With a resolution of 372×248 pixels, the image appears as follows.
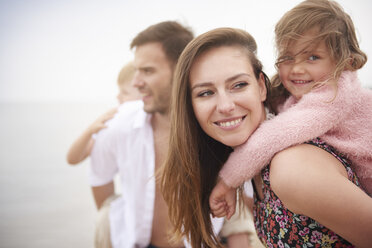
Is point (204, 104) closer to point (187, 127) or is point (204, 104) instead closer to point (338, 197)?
point (187, 127)

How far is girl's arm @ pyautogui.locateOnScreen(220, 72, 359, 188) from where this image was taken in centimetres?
105

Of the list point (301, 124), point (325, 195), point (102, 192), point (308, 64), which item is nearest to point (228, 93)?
→ point (301, 124)

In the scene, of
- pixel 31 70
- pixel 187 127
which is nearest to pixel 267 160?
pixel 187 127

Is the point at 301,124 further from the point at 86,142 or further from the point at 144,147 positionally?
the point at 86,142

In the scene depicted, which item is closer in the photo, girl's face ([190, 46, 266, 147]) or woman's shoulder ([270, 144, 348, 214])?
woman's shoulder ([270, 144, 348, 214])

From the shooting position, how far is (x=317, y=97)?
1147 mm

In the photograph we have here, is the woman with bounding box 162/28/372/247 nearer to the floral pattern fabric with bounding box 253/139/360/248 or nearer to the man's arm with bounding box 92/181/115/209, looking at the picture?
the floral pattern fabric with bounding box 253/139/360/248

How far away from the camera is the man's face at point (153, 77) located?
8.54ft

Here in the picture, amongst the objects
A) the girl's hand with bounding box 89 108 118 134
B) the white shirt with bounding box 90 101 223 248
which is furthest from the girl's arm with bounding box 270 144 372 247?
the girl's hand with bounding box 89 108 118 134

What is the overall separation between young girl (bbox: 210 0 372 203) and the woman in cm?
8

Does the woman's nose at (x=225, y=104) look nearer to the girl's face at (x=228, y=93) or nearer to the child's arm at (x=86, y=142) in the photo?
the girl's face at (x=228, y=93)

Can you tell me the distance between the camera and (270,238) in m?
1.27

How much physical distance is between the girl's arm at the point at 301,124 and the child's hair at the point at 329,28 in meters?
0.16

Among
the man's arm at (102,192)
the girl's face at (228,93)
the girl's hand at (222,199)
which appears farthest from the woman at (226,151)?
the man's arm at (102,192)
